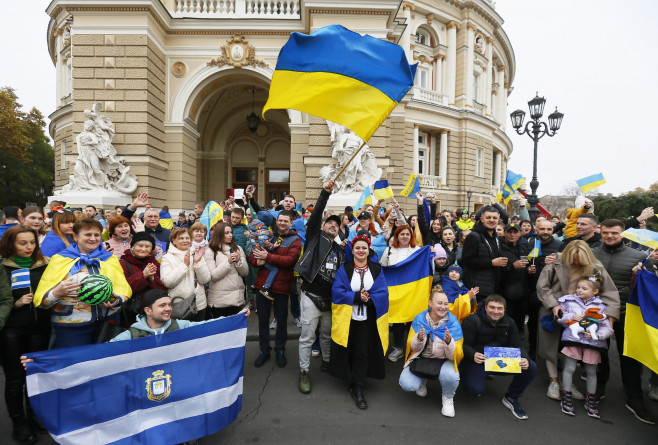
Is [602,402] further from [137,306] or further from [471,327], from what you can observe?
[137,306]

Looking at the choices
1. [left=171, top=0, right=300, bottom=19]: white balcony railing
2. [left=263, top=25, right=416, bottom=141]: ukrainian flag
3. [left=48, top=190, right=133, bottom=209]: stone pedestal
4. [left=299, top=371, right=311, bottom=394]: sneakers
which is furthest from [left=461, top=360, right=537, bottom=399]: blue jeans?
[left=171, top=0, right=300, bottom=19]: white balcony railing

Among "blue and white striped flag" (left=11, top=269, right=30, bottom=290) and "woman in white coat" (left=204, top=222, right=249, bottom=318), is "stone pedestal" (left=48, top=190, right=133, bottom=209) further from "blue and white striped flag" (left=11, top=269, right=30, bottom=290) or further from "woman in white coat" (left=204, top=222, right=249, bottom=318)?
"blue and white striped flag" (left=11, top=269, right=30, bottom=290)

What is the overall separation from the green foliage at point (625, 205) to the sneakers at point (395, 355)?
21975mm

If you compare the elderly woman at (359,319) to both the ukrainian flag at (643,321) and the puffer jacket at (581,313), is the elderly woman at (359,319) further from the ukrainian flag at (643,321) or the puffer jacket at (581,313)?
the ukrainian flag at (643,321)

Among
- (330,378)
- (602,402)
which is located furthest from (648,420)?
(330,378)

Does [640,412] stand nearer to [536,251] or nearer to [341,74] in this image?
[536,251]

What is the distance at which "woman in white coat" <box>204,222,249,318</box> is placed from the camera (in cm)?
402

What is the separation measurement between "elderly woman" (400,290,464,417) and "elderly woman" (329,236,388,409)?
0.36 m

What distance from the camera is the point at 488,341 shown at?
365 cm

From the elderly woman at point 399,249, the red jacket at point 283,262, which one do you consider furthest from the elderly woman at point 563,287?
the red jacket at point 283,262

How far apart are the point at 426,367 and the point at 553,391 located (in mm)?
1602

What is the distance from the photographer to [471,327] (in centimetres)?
369

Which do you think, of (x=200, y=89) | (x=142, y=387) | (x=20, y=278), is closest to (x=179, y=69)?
(x=200, y=89)

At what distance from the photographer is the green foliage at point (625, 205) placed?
19.4m
